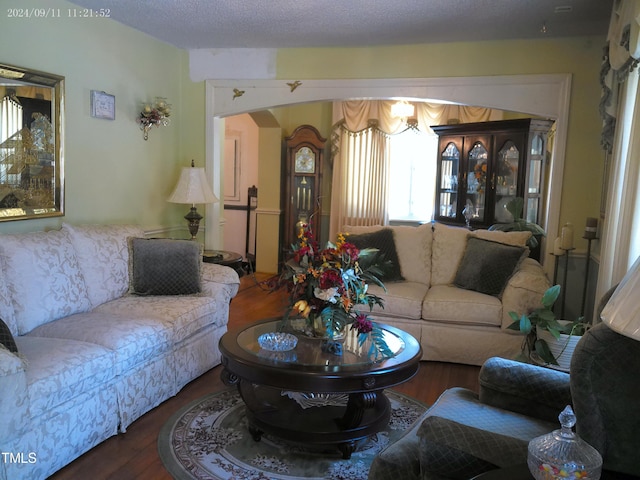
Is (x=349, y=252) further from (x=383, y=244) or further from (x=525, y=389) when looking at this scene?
(x=383, y=244)

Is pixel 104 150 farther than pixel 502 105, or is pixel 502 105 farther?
pixel 502 105

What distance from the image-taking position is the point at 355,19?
12.3ft

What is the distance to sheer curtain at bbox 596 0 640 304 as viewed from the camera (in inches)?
104

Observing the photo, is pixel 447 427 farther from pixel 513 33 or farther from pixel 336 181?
pixel 336 181

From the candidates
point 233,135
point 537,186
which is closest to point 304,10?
point 537,186

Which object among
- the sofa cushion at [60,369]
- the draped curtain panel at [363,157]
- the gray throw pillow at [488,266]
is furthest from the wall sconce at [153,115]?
the gray throw pillow at [488,266]

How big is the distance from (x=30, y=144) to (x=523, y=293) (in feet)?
11.2

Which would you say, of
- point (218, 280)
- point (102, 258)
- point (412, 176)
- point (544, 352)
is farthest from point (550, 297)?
point (412, 176)

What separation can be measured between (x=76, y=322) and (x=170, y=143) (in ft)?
7.89

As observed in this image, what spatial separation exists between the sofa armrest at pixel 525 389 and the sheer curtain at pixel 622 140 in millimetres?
1012

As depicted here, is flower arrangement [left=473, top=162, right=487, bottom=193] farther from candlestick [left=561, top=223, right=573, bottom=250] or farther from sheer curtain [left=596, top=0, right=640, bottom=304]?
sheer curtain [left=596, top=0, right=640, bottom=304]

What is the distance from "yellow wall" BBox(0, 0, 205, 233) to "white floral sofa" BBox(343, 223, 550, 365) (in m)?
2.15

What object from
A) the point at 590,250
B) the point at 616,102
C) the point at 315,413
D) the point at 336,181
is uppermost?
the point at 616,102

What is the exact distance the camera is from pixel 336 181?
6781 millimetres
